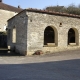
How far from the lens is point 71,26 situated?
818 inches

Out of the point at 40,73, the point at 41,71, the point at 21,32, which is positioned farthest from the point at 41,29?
the point at 40,73

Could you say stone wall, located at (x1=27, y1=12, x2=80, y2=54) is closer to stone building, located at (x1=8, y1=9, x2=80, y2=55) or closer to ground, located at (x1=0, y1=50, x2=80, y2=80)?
stone building, located at (x1=8, y1=9, x2=80, y2=55)

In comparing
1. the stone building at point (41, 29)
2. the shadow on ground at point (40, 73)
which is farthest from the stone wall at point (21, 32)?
the shadow on ground at point (40, 73)

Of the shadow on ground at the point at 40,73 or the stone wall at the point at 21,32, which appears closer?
the shadow on ground at the point at 40,73

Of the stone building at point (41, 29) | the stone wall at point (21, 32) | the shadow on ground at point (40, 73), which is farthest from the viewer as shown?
the stone wall at point (21, 32)

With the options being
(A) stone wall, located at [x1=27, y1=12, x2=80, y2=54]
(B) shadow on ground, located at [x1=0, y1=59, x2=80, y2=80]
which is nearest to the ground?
(B) shadow on ground, located at [x1=0, y1=59, x2=80, y2=80]

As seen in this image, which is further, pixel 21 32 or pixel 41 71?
pixel 21 32

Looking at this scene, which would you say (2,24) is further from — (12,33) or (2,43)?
(12,33)

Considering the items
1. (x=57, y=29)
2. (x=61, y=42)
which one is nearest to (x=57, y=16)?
(x=57, y=29)

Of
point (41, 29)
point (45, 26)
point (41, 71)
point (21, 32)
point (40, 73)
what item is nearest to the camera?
point (40, 73)

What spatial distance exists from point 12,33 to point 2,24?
22906 mm

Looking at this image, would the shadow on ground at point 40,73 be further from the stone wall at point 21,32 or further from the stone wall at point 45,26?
the stone wall at point 21,32

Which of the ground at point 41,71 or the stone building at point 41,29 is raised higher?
the stone building at point 41,29

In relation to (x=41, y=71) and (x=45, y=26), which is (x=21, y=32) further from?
(x=41, y=71)
